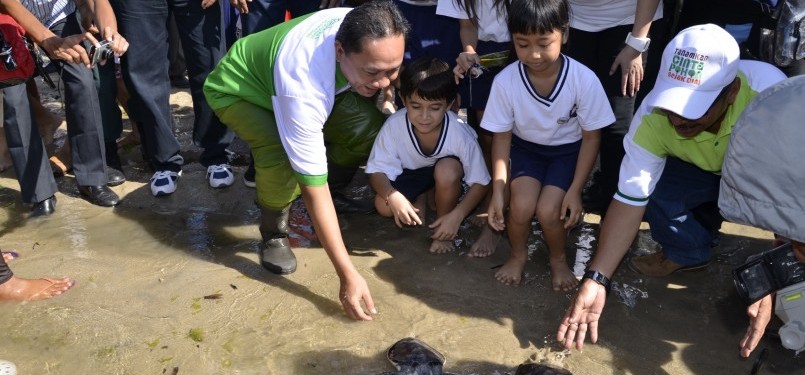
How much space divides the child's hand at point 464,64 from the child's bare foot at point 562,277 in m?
0.92

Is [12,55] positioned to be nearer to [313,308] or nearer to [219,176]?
[219,176]

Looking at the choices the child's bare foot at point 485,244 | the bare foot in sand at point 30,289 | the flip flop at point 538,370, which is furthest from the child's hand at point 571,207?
the bare foot in sand at point 30,289

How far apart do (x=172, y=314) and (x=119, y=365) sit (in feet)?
1.08

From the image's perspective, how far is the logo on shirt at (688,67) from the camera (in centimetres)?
239

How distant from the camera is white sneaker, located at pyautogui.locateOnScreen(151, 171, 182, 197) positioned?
3.88 meters

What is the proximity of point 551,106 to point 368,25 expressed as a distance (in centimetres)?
88

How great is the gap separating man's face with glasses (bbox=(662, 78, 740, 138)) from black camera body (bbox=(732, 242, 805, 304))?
52cm

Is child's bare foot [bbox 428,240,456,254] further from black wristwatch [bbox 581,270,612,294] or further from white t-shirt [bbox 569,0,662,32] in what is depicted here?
white t-shirt [bbox 569,0,662,32]

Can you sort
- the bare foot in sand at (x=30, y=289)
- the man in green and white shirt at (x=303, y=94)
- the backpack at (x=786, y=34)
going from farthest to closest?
the bare foot in sand at (x=30, y=289) → the backpack at (x=786, y=34) → the man in green and white shirt at (x=303, y=94)

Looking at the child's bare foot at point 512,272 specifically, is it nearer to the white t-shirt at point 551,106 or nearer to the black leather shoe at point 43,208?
the white t-shirt at point 551,106

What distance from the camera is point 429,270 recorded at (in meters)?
3.19

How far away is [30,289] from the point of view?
117 inches

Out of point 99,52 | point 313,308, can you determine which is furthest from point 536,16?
point 99,52

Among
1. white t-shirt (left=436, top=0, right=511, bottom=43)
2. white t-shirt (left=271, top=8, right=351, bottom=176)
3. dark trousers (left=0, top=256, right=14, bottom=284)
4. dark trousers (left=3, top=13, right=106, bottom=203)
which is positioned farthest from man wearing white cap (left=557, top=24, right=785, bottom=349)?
dark trousers (left=3, top=13, right=106, bottom=203)
